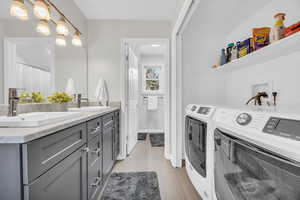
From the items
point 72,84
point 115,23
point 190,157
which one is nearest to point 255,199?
point 190,157

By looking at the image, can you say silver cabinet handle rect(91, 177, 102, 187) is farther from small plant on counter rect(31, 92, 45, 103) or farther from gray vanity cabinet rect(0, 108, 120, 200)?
small plant on counter rect(31, 92, 45, 103)

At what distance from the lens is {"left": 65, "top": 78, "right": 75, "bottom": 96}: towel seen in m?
2.15

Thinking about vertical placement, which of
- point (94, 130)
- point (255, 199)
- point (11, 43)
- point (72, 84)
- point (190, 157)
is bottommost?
point (190, 157)

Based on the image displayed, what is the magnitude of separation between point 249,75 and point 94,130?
1845 mm

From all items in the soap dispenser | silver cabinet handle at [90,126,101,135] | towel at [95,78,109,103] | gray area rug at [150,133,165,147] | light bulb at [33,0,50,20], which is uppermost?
light bulb at [33,0,50,20]

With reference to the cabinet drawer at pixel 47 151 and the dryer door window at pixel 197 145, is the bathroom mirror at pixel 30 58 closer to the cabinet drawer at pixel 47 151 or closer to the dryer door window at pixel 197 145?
the cabinet drawer at pixel 47 151

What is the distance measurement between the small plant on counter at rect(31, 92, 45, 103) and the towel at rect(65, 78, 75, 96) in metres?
0.54

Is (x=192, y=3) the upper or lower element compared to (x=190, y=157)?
upper

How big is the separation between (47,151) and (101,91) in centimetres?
181

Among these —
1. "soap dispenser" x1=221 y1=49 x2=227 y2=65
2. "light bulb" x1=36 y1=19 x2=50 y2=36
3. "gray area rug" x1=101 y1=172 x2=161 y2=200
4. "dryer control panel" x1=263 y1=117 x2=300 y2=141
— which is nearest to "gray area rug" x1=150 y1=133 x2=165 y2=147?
"gray area rug" x1=101 y1=172 x2=161 y2=200

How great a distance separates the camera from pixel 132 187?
180 cm

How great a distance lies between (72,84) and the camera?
2275 mm

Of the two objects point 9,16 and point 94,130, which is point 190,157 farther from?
point 9,16

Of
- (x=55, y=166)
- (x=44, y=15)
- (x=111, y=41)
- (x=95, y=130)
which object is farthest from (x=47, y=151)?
(x=111, y=41)
